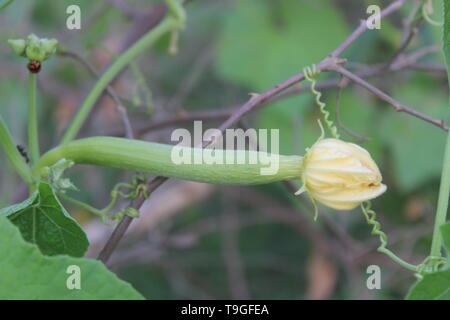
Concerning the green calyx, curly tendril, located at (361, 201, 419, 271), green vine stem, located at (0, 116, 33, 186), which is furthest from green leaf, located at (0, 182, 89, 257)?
curly tendril, located at (361, 201, 419, 271)

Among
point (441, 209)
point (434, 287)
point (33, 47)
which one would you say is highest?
point (33, 47)

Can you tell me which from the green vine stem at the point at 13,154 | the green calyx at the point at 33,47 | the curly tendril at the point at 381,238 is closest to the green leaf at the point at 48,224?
the green vine stem at the point at 13,154

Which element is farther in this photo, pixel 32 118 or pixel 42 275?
pixel 32 118

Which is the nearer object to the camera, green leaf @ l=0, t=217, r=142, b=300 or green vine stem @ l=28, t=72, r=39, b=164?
green leaf @ l=0, t=217, r=142, b=300

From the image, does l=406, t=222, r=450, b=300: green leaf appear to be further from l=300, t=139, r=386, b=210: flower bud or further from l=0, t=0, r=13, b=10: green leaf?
l=0, t=0, r=13, b=10: green leaf

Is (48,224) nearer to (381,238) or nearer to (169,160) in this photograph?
(169,160)

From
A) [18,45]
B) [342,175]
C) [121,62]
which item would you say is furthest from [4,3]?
[342,175]
